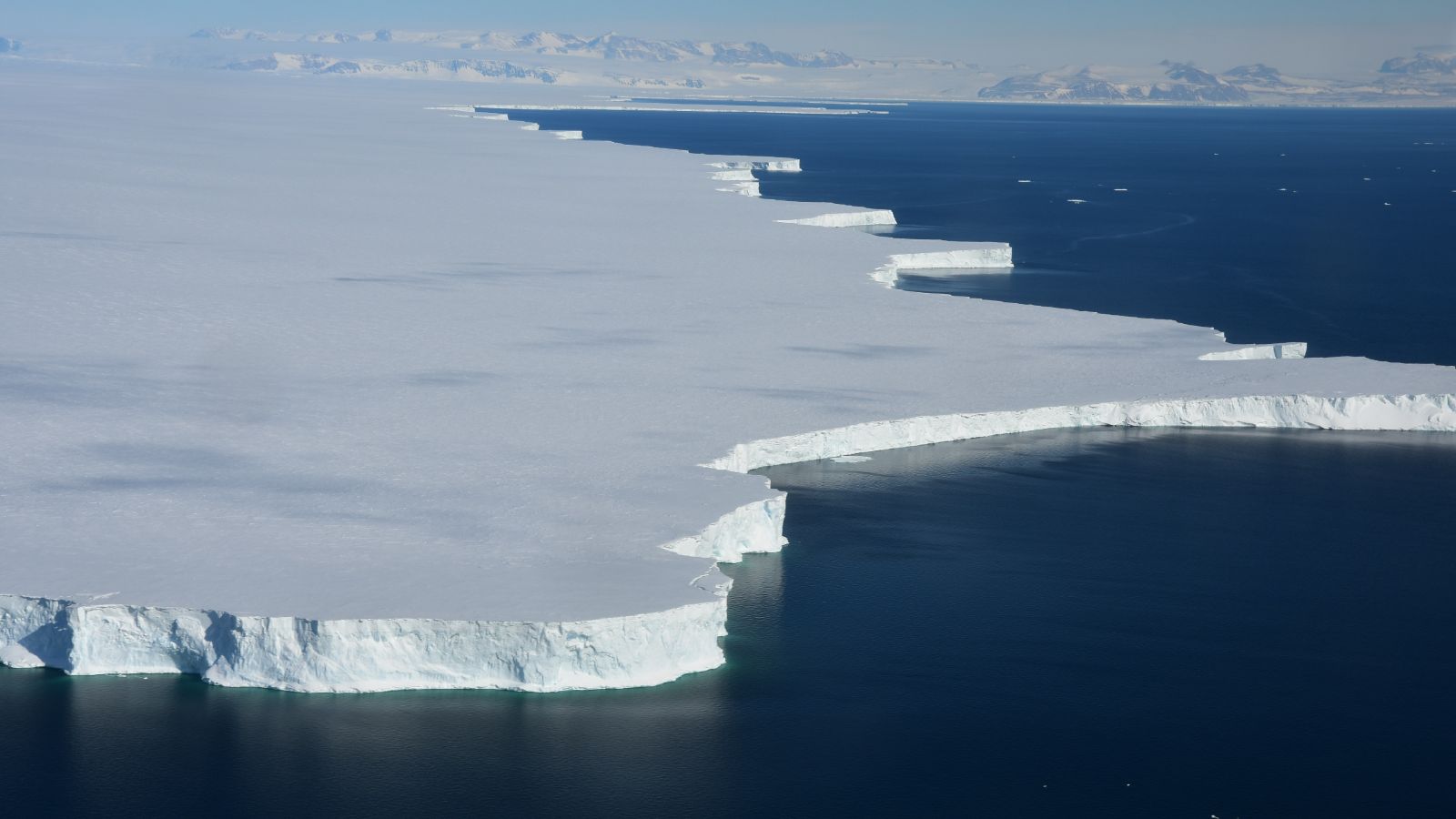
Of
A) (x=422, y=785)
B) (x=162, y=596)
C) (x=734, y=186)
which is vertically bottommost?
(x=422, y=785)

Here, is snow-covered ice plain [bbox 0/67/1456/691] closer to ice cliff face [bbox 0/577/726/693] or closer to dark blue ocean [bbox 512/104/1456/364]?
ice cliff face [bbox 0/577/726/693]

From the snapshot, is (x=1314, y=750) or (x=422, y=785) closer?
(x=422, y=785)

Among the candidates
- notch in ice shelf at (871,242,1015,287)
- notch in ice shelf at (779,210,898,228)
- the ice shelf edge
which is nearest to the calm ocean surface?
the ice shelf edge

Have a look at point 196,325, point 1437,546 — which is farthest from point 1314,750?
point 196,325

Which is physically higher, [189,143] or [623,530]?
[189,143]

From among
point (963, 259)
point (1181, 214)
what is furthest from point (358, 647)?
point (1181, 214)

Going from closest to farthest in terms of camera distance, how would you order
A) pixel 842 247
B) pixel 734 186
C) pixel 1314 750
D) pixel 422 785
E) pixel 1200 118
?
1. pixel 422 785
2. pixel 1314 750
3. pixel 842 247
4. pixel 734 186
5. pixel 1200 118

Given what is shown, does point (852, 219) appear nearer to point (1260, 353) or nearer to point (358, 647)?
point (1260, 353)

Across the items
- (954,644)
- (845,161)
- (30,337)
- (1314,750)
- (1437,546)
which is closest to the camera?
(1314,750)

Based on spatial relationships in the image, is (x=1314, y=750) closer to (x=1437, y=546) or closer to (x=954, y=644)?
(x=954, y=644)
